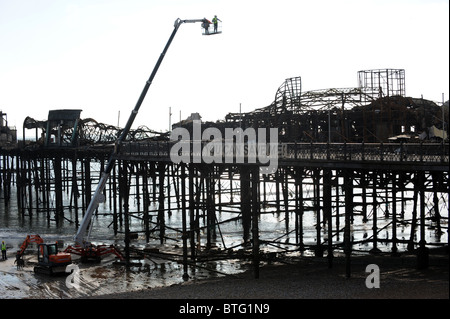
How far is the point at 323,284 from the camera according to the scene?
24.9 m

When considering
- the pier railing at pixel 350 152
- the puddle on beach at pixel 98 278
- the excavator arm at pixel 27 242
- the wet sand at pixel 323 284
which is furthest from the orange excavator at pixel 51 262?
the pier railing at pixel 350 152

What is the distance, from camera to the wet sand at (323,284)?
72.7ft

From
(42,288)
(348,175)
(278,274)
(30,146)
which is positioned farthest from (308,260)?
(30,146)

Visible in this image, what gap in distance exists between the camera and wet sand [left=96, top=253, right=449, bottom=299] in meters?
22.2

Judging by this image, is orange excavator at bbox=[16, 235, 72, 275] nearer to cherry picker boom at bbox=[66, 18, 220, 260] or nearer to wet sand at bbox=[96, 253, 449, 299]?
cherry picker boom at bbox=[66, 18, 220, 260]

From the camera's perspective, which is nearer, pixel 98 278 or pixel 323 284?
pixel 323 284

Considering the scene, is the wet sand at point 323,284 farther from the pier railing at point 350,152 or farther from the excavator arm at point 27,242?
the excavator arm at point 27,242

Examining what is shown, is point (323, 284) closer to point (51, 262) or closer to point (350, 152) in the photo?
point (350, 152)

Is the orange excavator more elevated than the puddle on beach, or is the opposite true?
the orange excavator

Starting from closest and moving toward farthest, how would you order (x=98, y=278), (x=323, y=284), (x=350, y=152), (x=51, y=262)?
(x=323, y=284) → (x=350, y=152) → (x=98, y=278) → (x=51, y=262)

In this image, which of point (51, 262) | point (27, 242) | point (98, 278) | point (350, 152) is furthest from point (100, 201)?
point (350, 152)

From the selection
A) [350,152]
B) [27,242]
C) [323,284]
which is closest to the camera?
[323,284]

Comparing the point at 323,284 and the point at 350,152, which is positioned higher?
the point at 350,152

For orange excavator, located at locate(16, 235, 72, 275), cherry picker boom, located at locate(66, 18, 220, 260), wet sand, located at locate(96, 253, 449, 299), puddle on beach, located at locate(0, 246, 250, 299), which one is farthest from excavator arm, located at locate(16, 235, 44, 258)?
wet sand, located at locate(96, 253, 449, 299)
